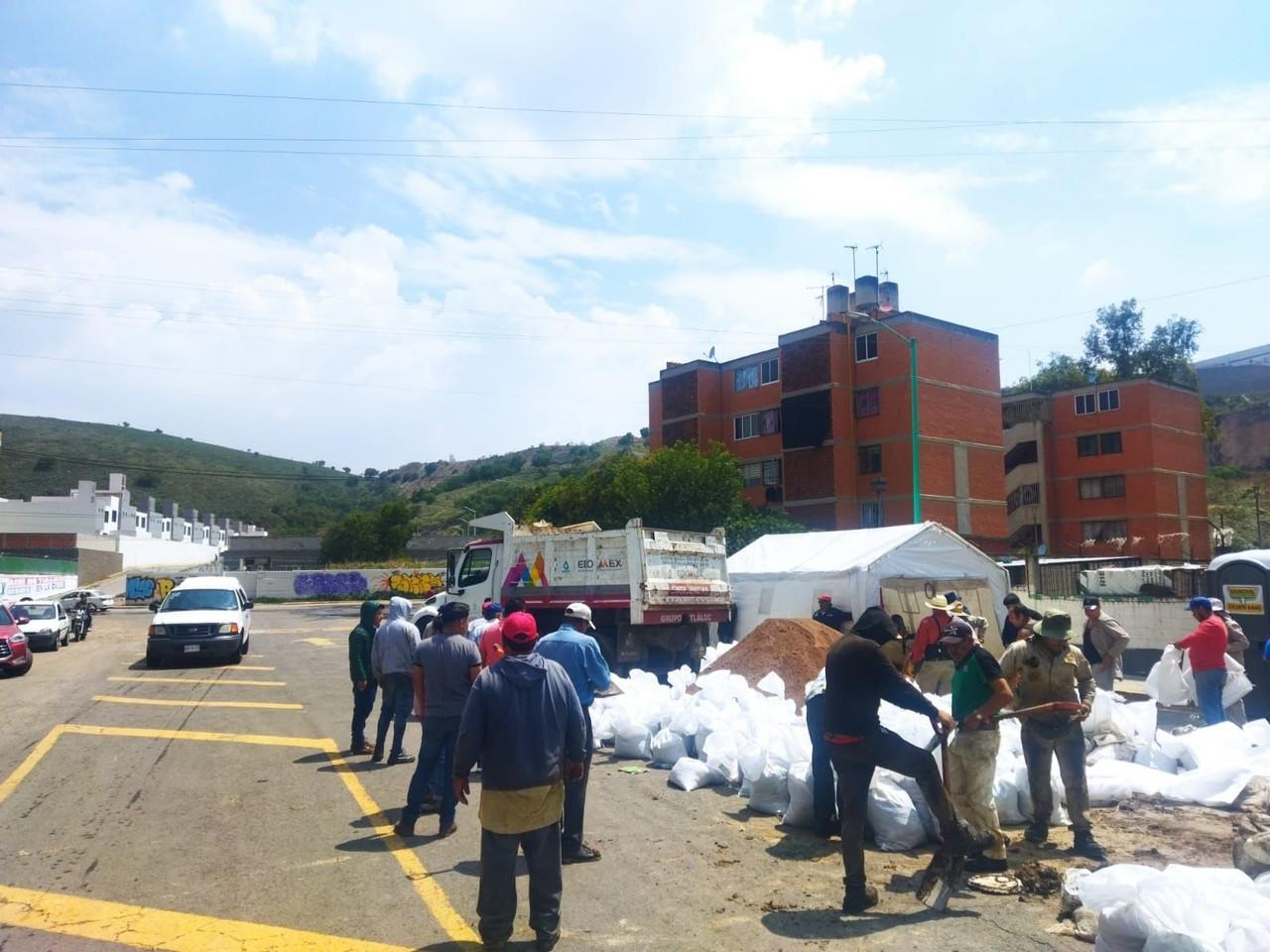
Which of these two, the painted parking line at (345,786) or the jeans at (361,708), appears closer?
the painted parking line at (345,786)

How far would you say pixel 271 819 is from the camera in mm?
7160

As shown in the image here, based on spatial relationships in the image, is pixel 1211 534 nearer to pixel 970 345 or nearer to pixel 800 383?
pixel 970 345

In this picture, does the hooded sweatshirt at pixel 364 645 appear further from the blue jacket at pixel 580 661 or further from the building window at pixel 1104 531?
the building window at pixel 1104 531

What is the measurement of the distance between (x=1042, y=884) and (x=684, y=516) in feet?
107

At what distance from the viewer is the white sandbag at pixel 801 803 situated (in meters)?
7.07

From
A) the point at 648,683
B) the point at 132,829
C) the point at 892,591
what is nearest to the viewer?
the point at 132,829

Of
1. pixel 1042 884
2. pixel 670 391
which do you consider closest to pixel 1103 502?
pixel 670 391

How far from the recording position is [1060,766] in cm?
654

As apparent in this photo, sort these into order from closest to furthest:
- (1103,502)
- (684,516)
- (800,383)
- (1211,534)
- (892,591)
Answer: (892,591) < (684,516) < (800,383) < (1103,502) < (1211,534)

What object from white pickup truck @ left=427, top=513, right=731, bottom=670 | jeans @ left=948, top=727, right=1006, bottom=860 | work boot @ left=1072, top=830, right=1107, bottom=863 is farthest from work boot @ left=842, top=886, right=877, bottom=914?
white pickup truck @ left=427, top=513, right=731, bottom=670

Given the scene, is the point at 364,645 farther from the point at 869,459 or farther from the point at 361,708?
the point at 869,459

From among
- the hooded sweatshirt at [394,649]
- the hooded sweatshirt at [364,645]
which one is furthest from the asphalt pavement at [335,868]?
the hooded sweatshirt at [394,649]

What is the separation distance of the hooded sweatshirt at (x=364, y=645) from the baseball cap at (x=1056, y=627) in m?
5.97

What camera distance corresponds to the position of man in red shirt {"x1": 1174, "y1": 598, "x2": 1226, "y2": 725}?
32.2ft
